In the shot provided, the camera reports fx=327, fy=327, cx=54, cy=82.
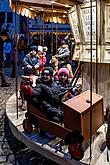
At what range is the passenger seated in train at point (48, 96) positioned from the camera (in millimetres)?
4973

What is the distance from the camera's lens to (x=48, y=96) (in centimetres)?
515

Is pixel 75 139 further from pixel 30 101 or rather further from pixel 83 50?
pixel 83 50

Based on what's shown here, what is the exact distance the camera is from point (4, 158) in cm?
509

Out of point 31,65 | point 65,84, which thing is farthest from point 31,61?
point 65,84

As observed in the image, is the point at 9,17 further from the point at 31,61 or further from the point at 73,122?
the point at 73,122

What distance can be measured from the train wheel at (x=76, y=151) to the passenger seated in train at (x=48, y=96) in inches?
31.5

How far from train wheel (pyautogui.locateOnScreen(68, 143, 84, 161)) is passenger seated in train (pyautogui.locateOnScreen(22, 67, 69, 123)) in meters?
0.80

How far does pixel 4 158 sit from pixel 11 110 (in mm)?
2025

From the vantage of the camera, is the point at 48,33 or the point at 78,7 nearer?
the point at 78,7

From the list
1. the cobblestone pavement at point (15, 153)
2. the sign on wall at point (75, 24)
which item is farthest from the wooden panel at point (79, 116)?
the sign on wall at point (75, 24)

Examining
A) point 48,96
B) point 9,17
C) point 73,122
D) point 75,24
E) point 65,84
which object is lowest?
point 73,122

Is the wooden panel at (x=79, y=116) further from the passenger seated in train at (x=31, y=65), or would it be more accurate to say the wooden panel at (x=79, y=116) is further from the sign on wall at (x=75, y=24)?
the passenger seated in train at (x=31, y=65)

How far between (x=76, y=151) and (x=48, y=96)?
131 centimetres

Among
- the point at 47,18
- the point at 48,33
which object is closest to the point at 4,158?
the point at 47,18
